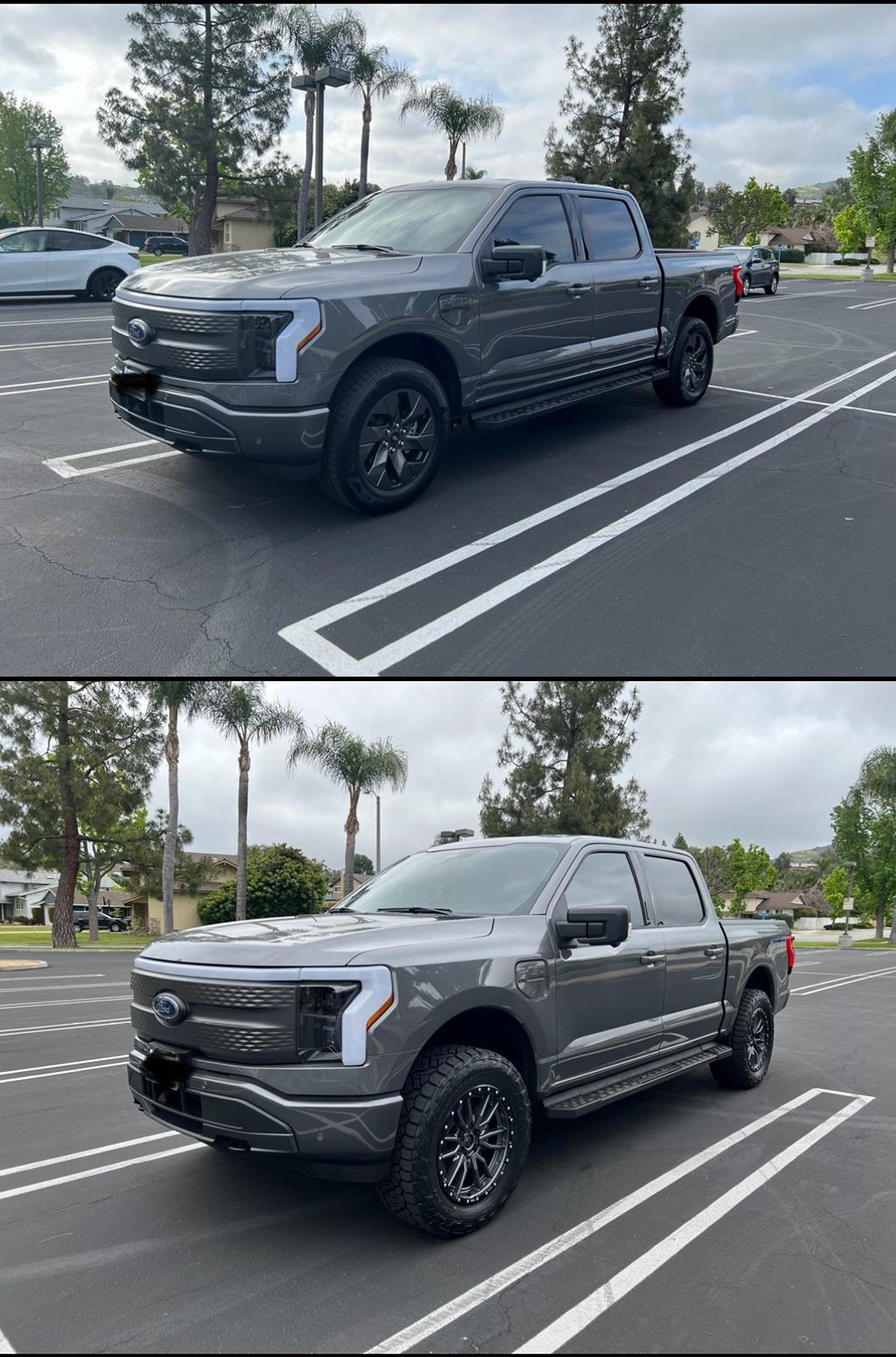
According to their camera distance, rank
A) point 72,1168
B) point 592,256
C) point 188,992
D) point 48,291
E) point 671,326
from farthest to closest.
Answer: point 48,291 < point 671,326 < point 592,256 < point 72,1168 < point 188,992

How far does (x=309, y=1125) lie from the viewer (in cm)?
351

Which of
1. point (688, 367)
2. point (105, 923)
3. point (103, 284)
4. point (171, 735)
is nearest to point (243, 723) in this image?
point (171, 735)

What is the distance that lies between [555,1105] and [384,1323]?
128 centimetres

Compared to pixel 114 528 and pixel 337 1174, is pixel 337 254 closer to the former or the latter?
pixel 114 528

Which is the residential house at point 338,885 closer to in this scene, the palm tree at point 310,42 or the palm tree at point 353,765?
the palm tree at point 353,765

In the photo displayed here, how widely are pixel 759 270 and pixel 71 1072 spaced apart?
121 ft

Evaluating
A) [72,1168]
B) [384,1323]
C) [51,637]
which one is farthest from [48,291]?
[384,1323]

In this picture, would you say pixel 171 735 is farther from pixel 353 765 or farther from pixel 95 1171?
pixel 95 1171

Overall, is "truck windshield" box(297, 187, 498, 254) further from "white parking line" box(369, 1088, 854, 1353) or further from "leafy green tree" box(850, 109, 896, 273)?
"leafy green tree" box(850, 109, 896, 273)

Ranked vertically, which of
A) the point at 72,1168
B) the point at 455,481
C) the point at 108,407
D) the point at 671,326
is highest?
the point at 671,326

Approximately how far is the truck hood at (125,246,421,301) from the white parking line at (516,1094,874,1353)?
531 cm

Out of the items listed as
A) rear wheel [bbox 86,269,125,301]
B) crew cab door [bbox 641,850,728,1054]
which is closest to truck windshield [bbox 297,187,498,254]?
crew cab door [bbox 641,850,728,1054]

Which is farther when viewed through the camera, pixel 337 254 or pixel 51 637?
pixel 337 254

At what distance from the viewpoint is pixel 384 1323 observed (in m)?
3.25
